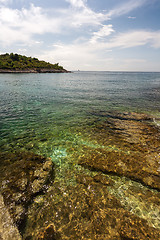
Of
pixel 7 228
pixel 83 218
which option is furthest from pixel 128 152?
pixel 7 228

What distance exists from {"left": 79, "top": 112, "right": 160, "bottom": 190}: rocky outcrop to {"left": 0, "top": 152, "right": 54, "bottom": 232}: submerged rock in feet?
9.09

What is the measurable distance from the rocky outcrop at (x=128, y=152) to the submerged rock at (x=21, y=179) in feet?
9.09

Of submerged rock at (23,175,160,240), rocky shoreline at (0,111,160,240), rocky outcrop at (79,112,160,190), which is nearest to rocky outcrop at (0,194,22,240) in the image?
rocky shoreline at (0,111,160,240)

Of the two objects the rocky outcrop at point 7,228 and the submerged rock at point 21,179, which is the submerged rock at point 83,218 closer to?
the rocky outcrop at point 7,228

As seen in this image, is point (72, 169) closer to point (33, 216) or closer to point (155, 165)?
point (33, 216)

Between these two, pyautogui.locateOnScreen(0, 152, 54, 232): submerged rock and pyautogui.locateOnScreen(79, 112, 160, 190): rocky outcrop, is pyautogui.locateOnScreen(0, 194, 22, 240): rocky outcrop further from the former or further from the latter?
pyautogui.locateOnScreen(79, 112, 160, 190): rocky outcrop

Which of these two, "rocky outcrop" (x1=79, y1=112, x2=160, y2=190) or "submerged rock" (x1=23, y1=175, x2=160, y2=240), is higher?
"rocky outcrop" (x1=79, y1=112, x2=160, y2=190)

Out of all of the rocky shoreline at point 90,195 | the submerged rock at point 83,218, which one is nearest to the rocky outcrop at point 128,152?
the rocky shoreline at point 90,195

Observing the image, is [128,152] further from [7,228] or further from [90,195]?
[7,228]

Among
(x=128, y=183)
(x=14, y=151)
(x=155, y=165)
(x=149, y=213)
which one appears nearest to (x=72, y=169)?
(x=128, y=183)

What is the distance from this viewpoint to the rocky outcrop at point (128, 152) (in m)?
7.54

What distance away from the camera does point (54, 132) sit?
1271 centimetres

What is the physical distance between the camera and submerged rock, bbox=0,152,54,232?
547 centimetres

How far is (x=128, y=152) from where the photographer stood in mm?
9391
